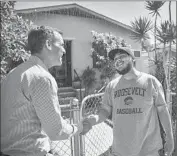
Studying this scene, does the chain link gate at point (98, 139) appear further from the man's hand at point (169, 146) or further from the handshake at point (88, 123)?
the man's hand at point (169, 146)

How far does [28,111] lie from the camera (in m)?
1.00

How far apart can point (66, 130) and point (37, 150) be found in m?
0.17

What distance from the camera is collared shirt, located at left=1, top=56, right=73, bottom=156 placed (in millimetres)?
979

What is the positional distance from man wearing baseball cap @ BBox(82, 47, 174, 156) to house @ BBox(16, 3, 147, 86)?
4.84m

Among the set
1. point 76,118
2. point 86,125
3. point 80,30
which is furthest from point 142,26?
point 80,30

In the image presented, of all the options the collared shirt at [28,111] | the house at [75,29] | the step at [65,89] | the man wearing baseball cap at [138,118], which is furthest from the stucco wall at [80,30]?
the collared shirt at [28,111]

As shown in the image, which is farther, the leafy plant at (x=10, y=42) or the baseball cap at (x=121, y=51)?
the leafy plant at (x=10, y=42)

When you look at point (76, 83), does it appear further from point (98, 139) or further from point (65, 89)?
point (98, 139)

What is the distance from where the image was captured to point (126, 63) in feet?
5.76

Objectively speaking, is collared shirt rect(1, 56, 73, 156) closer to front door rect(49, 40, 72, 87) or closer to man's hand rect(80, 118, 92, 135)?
man's hand rect(80, 118, 92, 135)

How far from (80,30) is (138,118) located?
22.9 ft

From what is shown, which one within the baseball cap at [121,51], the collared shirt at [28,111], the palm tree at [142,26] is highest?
the palm tree at [142,26]

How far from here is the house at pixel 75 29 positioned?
684cm

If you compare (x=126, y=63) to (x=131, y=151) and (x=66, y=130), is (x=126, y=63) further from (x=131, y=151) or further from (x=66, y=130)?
(x=66, y=130)
